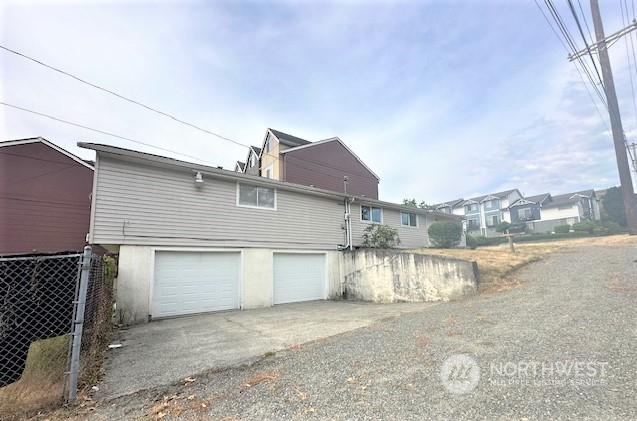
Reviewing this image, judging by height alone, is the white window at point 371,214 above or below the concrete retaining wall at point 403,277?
above

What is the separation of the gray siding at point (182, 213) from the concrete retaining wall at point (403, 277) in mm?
2006

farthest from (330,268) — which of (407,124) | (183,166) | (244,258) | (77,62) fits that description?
(77,62)

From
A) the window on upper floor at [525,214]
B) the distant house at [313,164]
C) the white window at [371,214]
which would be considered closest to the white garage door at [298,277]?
the white window at [371,214]

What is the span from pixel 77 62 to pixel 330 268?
10.5 m

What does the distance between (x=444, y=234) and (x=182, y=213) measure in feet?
45.6

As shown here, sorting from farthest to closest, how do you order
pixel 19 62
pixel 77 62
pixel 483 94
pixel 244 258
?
pixel 483 94 < pixel 244 258 < pixel 77 62 < pixel 19 62

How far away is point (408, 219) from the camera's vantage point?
16.8 metres

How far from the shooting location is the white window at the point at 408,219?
16.5 meters

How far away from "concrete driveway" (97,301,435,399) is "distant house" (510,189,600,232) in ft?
128

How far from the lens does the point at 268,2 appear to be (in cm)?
906

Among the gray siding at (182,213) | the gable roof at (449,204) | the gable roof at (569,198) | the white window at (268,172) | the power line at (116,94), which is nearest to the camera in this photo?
the power line at (116,94)

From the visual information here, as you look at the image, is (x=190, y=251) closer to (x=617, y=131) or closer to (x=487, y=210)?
(x=617, y=131)

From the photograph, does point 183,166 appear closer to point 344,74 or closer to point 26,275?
point 26,275

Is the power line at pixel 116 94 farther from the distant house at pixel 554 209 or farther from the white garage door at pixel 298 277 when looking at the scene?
the distant house at pixel 554 209
